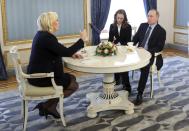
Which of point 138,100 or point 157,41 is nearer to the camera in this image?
point 138,100

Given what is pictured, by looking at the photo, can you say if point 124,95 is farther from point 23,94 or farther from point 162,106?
point 23,94

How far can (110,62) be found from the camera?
301 cm

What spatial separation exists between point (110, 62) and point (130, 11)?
3.50 meters

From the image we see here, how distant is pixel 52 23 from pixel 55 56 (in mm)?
340

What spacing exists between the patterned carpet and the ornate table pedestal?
69mm

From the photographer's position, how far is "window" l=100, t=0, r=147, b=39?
596cm

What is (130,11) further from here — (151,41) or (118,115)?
(118,115)

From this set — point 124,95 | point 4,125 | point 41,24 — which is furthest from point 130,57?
point 4,125

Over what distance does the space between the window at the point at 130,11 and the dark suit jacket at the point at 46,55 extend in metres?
3.02

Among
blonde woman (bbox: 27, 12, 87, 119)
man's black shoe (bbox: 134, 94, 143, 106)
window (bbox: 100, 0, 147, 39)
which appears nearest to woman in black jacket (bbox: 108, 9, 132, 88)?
man's black shoe (bbox: 134, 94, 143, 106)

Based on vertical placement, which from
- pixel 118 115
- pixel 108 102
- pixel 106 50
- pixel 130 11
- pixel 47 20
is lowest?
pixel 118 115

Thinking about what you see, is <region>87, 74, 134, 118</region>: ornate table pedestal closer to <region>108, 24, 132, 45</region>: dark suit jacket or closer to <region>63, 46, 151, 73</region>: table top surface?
<region>63, 46, 151, 73</region>: table top surface

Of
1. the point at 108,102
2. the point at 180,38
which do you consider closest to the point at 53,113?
the point at 108,102

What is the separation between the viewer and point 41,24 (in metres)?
2.92
